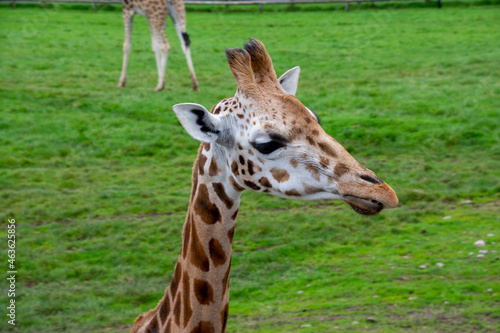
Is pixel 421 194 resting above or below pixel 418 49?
below

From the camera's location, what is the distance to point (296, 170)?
327cm

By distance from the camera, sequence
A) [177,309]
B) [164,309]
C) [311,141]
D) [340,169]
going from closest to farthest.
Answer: [340,169]
[311,141]
[177,309]
[164,309]

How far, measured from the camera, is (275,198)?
941cm

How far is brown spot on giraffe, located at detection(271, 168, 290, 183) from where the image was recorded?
130 inches

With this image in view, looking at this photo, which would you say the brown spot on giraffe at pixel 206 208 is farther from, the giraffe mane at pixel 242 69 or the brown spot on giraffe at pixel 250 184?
the giraffe mane at pixel 242 69

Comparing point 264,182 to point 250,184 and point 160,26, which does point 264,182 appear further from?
point 160,26

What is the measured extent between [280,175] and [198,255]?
0.71 metres

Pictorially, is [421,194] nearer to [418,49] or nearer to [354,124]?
[354,124]

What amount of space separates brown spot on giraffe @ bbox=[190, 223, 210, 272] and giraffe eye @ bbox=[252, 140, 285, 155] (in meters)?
0.65

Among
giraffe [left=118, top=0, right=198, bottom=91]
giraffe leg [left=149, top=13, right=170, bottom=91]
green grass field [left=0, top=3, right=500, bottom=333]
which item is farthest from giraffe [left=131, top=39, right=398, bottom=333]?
giraffe leg [left=149, top=13, right=170, bottom=91]

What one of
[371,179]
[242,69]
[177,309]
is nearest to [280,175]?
[371,179]

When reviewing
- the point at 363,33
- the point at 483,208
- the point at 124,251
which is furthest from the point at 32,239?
the point at 363,33

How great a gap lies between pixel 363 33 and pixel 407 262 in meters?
14.8

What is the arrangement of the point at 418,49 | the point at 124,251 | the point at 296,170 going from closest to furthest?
the point at 296,170
the point at 124,251
the point at 418,49
